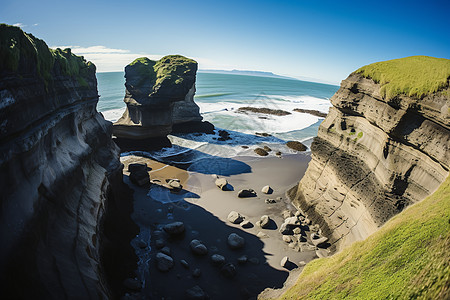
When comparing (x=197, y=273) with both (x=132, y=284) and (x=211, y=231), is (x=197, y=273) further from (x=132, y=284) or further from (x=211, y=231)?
(x=211, y=231)

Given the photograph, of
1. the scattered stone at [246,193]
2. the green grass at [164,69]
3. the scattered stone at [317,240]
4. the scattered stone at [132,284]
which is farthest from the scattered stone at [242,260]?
the green grass at [164,69]

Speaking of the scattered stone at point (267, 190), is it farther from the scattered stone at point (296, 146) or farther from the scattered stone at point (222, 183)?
the scattered stone at point (296, 146)

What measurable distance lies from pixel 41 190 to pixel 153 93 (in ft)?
62.5

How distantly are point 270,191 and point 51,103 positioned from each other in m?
13.6

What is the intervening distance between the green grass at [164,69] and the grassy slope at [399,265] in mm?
22047

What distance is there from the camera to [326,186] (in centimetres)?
1325

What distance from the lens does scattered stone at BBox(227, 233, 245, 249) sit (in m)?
11.2

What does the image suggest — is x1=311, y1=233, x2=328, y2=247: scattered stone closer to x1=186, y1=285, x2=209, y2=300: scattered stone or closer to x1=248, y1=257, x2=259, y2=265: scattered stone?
x1=248, y1=257, x2=259, y2=265: scattered stone

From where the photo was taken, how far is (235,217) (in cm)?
1327

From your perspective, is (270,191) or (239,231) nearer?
(239,231)

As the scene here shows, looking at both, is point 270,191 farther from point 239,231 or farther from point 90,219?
point 90,219

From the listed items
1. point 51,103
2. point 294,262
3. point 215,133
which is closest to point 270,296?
point 294,262

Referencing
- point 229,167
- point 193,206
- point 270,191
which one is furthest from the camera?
point 229,167

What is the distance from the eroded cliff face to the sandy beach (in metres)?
2.24
